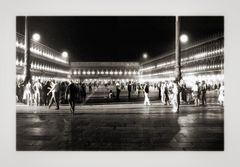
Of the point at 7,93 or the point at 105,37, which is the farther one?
the point at 105,37

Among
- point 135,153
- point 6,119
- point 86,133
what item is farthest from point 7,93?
point 135,153

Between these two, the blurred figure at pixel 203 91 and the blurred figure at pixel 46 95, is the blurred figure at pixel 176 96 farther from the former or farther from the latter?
the blurred figure at pixel 46 95

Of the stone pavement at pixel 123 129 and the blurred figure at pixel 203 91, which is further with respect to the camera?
the blurred figure at pixel 203 91

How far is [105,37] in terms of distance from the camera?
295 inches

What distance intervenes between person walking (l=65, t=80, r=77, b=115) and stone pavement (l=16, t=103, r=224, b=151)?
A: 0.14 metres

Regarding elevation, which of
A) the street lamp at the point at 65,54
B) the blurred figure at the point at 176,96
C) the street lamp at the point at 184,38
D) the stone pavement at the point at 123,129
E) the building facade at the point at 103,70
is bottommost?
the stone pavement at the point at 123,129

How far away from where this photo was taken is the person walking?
7.60 meters

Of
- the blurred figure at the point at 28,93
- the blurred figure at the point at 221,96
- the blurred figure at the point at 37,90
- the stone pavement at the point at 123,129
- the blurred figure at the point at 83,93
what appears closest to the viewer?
the stone pavement at the point at 123,129

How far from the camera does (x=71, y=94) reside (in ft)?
24.9

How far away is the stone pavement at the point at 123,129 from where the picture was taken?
688cm

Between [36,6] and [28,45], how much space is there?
817mm

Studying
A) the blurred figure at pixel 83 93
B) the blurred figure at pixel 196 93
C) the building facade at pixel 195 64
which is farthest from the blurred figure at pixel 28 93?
the blurred figure at pixel 196 93

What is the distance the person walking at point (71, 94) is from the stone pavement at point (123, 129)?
0.46 feet

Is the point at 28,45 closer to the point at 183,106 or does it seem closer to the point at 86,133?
the point at 86,133
